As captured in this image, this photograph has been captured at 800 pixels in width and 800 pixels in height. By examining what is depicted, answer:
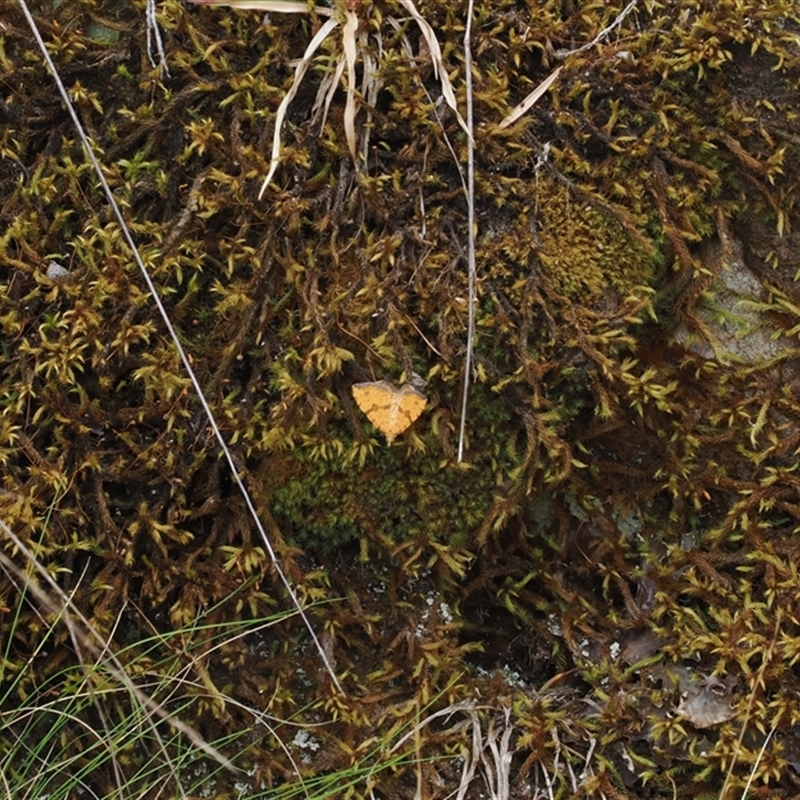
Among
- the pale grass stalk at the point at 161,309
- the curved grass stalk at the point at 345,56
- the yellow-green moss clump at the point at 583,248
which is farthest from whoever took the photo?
the yellow-green moss clump at the point at 583,248

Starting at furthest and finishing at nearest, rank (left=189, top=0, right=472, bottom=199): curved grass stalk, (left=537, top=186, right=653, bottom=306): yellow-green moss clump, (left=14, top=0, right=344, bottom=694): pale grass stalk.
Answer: (left=537, top=186, right=653, bottom=306): yellow-green moss clump → (left=189, top=0, right=472, bottom=199): curved grass stalk → (left=14, top=0, right=344, bottom=694): pale grass stalk

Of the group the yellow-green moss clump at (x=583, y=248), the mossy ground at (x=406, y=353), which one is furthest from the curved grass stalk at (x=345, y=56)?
the yellow-green moss clump at (x=583, y=248)

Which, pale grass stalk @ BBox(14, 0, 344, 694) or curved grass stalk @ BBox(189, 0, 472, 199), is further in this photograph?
curved grass stalk @ BBox(189, 0, 472, 199)

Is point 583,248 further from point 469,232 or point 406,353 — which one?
point 406,353

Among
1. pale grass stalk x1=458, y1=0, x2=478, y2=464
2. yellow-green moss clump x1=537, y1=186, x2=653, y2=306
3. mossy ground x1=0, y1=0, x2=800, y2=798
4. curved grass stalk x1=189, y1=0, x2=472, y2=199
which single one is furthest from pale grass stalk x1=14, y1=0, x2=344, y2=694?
yellow-green moss clump x1=537, y1=186, x2=653, y2=306

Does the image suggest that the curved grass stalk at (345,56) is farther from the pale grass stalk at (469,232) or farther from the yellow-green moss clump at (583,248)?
the yellow-green moss clump at (583,248)

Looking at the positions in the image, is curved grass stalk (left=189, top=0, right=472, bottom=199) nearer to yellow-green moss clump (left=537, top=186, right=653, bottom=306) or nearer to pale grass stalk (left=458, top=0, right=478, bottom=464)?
pale grass stalk (left=458, top=0, right=478, bottom=464)

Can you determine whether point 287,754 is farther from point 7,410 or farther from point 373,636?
point 7,410

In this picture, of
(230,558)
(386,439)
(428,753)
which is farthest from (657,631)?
(230,558)
